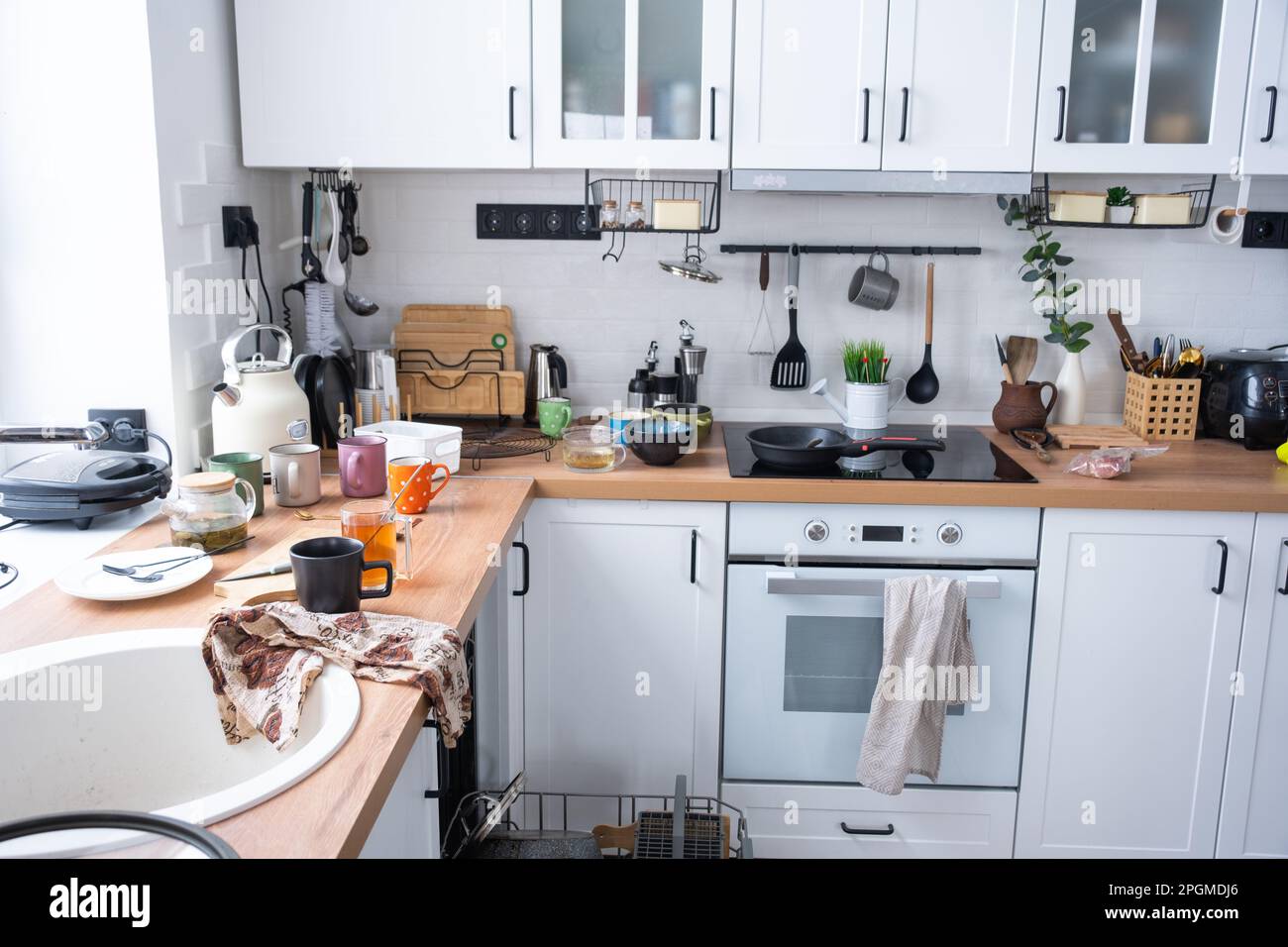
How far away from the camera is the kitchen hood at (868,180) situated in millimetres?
2543

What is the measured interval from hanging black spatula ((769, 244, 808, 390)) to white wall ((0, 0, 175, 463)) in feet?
4.84

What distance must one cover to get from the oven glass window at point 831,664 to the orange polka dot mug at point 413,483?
85 centimetres

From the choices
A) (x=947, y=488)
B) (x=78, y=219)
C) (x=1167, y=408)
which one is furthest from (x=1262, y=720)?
(x=78, y=219)

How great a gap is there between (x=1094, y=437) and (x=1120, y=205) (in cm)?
56

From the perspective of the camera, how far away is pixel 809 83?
8.23 feet

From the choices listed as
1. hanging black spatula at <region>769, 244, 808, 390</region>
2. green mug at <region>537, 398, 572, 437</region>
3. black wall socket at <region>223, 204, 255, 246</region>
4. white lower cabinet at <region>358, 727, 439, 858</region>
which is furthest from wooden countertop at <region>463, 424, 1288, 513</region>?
white lower cabinet at <region>358, 727, 439, 858</region>

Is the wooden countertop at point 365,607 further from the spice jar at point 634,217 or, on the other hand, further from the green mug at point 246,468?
the spice jar at point 634,217

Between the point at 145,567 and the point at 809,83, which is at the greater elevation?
the point at 809,83

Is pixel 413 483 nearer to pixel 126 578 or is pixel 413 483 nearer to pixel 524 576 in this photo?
pixel 524 576

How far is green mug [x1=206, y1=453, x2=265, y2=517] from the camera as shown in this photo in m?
2.08

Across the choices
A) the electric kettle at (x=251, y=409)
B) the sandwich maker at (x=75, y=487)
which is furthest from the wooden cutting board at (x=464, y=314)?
the sandwich maker at (x=75, y=487)

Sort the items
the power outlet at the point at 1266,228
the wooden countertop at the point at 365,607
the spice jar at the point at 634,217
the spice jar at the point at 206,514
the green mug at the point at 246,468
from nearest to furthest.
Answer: the wooden countertop at the point at 365,607, the spice jar at the point at 206,514, the green mug at the point at 246,468, the spice jar at the point at 634,217, the power outlet at the point at 1266,228

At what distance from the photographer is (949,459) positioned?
2.57 meters
